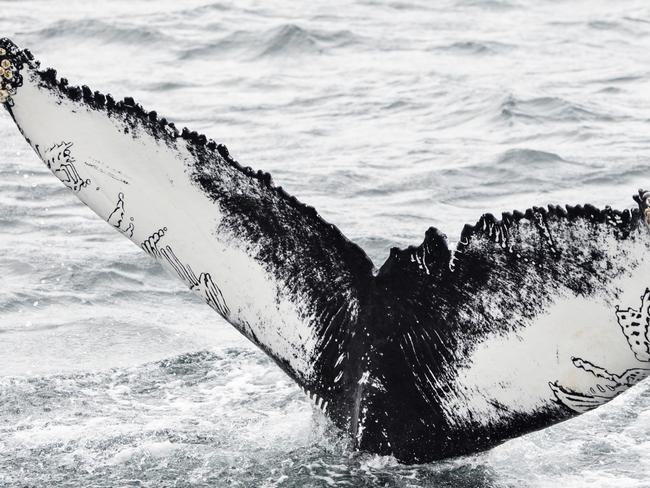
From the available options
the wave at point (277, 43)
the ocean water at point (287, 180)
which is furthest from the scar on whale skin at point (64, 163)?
the wave at point (277, 43)

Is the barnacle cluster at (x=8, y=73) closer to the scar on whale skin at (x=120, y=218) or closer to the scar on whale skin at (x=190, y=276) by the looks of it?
the scar on whale skin at (x=120, y=218)

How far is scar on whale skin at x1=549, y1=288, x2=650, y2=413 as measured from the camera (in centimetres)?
345

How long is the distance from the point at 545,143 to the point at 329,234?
7593 mm

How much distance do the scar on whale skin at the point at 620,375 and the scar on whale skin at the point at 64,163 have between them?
6.06 feet

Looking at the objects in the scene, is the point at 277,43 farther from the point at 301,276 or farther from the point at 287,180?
the point at 301,276

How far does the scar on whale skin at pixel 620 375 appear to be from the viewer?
345 centimetres

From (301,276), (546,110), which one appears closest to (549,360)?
(301,276)

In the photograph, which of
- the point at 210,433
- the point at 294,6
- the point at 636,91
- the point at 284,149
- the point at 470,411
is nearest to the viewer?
the point at 470,411

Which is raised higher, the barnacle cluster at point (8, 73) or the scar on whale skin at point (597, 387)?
the barnacle cluster at point (8, 73)

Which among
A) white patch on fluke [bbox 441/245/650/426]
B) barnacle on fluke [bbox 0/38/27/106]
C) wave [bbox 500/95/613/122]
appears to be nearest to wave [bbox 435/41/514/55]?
wave [bbox 500/95/613/122]

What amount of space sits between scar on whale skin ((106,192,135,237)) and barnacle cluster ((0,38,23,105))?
0.53 metres

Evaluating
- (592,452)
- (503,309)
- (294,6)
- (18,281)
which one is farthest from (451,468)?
(294,6)

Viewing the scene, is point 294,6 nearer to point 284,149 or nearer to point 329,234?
point 284,149

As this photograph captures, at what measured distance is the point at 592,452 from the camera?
16.2ft
